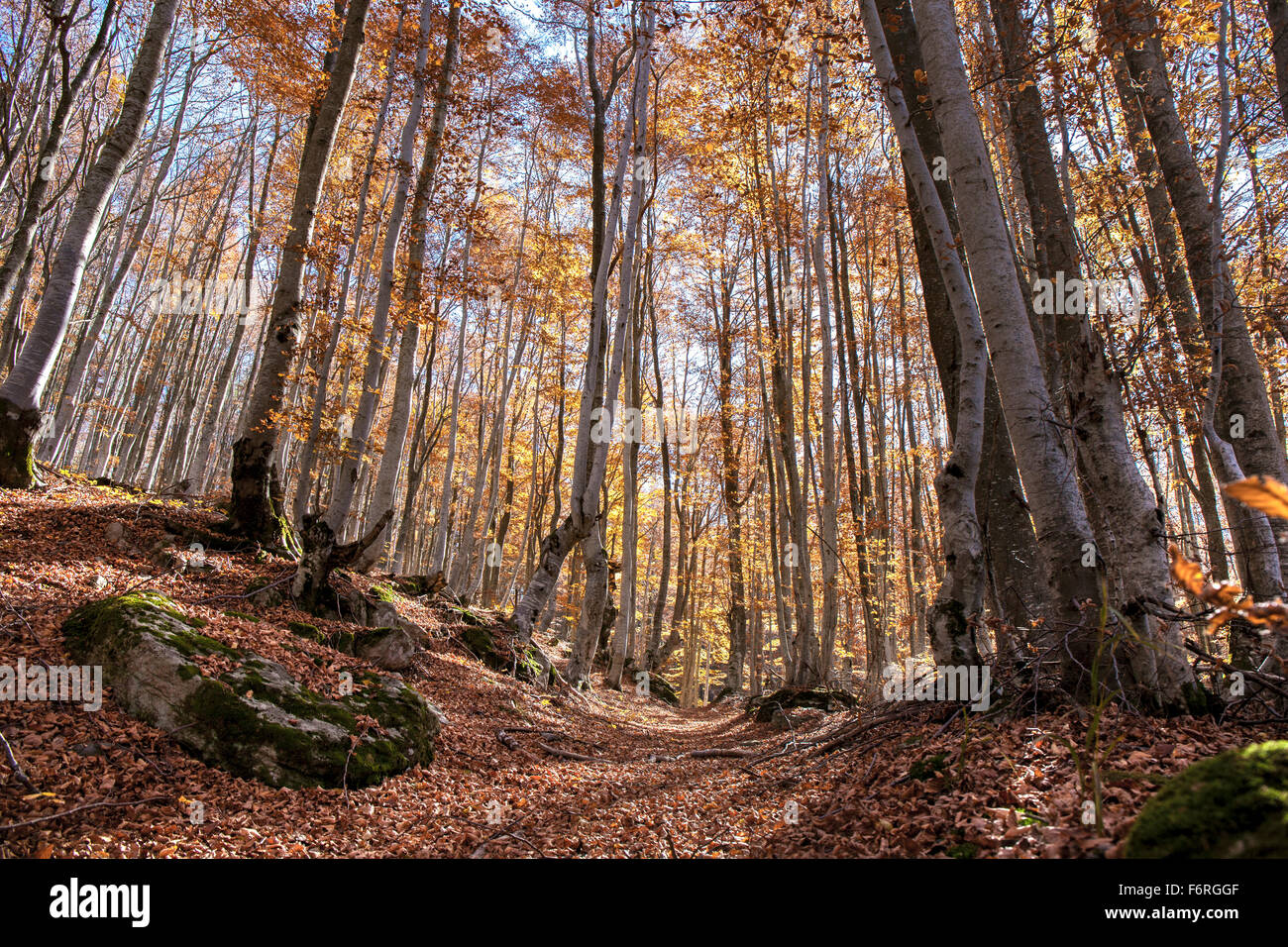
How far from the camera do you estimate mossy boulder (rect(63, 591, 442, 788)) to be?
329 centimetres

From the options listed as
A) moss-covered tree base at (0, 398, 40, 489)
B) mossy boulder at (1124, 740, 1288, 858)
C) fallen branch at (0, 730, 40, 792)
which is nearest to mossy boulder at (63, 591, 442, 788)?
fallen branch at (0, 730, 40, 792)

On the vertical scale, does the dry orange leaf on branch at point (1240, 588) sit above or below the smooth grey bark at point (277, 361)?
below

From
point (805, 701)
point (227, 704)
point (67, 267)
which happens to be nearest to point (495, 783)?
point (227, 704)

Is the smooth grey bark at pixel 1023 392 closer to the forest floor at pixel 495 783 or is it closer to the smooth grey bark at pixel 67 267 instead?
the forest floor at pixel 495 783

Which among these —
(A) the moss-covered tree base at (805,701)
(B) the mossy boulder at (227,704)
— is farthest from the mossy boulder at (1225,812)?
(A) the moss-covered tree base at (805,701)

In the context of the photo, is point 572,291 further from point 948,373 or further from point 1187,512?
point 1187,512

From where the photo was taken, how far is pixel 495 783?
4418mm

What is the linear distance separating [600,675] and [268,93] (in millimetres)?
15031

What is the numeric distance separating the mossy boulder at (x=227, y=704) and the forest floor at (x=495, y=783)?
97 millimetres

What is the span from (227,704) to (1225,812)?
14.1 feet

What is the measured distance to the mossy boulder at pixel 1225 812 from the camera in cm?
111

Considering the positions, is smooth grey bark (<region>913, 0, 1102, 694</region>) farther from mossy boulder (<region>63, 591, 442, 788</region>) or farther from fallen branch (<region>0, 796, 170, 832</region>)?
fallen branch (<region>0, 796, 170, 832</region>)

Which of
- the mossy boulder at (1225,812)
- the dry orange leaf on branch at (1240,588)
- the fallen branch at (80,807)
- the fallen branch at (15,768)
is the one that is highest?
the dry orange leaf on branch at (1240,588)
